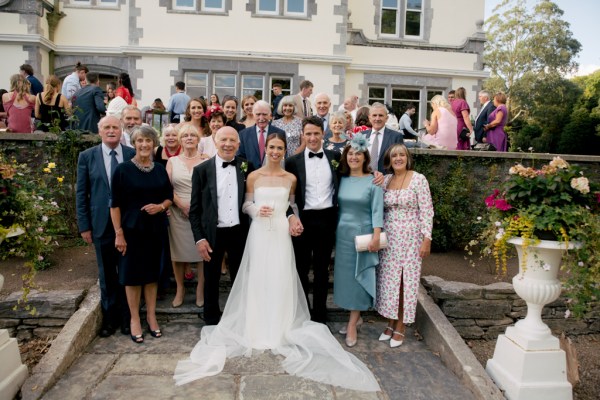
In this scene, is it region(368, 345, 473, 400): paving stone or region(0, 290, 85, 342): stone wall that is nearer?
region(368, 345, 473, 400): paving stone

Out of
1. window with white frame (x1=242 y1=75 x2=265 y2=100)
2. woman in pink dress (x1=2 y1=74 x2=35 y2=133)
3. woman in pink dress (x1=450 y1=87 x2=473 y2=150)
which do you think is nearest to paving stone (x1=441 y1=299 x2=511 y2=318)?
woman in pink dress (x1=450 y1=87 x2=473 y2=150)

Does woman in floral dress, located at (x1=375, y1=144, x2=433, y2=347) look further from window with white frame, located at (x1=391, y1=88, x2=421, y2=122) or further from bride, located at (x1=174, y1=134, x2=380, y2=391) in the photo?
window with white frame, located at (x1=391, y1=88, x2=421, y2=122)

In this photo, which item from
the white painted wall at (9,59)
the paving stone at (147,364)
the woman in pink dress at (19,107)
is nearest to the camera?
the paving stone at (147,364)

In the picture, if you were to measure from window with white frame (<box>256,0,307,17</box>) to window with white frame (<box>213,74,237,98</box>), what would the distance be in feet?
7.01

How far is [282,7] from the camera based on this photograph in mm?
13383

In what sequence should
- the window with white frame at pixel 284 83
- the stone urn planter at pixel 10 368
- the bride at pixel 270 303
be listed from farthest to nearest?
the window with white frame at pixel 284 83
the bride at pixel 270 303
the stone urn planter at pixel 10 368

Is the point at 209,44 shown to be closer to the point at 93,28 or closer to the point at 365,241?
the point at 93,28

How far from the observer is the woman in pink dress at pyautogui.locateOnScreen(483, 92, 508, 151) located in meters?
8.74

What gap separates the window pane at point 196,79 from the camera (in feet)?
43.4

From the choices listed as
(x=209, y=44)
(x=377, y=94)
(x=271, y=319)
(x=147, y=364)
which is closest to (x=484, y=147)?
(x=271, y=319)

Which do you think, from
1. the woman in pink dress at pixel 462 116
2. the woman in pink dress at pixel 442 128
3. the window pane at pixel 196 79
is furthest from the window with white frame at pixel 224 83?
the woman in pink dress at pixel 442 128

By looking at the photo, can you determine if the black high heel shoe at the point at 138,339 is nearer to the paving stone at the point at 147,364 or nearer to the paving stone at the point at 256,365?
the paving stone at the point at 147,364

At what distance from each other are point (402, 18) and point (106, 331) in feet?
45.2

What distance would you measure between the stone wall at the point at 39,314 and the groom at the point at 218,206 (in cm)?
140
